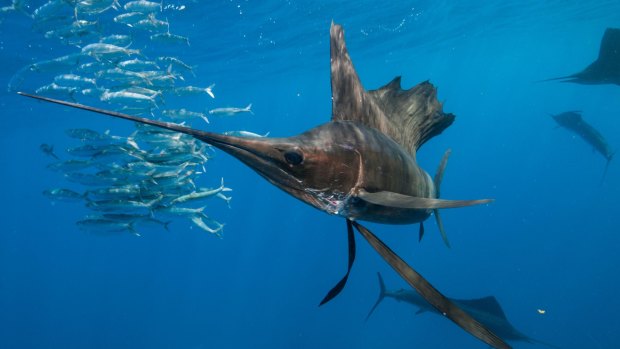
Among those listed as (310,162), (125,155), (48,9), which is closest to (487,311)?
(310,162)

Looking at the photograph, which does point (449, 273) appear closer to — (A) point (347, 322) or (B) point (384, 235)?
(B) point (384, 235)

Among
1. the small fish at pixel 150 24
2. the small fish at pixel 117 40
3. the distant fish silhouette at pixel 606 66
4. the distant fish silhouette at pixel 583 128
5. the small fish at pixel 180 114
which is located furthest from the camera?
the distant fish silhouette at pixel 583 128

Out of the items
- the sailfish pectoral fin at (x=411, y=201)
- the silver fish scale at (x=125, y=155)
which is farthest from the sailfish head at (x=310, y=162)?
the silver fish scale at (x=125, y=155)

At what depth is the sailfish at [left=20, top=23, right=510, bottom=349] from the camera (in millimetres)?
1447

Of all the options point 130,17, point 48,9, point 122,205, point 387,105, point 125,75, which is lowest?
point 387,105

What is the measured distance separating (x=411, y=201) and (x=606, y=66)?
10.2 m

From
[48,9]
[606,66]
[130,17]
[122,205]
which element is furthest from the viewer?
[606,66]

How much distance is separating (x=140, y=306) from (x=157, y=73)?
104 ft

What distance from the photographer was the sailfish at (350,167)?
57.0 inches

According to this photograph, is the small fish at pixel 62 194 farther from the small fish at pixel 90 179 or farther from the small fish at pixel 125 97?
the small fish at pixel 125 97

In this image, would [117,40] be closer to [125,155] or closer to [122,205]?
[125,155]

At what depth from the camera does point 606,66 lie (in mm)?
8930

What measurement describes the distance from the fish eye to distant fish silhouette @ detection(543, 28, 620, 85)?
29.2 ft

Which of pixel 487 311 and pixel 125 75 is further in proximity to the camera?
pixel 125 75
